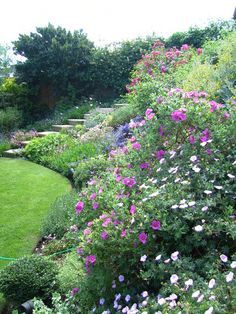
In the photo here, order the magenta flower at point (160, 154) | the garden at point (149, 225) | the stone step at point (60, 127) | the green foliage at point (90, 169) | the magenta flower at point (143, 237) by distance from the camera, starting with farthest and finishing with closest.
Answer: the stone step at point (60, 127) → the green foliage at point (90, 169) → the magenta flower at point (160, 154) → the magenta flower at point (143, 237) → the garden at point (149, 225)

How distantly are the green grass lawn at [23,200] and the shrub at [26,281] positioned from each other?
0.73 m

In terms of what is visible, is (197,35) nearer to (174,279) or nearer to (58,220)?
(58,220)

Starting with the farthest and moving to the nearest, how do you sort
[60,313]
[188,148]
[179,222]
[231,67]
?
[231,67], [188,148], [60,313], [179,222]

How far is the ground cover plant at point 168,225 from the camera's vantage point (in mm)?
1956

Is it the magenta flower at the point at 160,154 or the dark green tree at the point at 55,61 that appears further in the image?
the dark green tree at the point at 55,61

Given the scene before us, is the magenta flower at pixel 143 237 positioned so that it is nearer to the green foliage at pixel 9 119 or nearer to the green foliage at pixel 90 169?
the green foliage at pixel 90 169

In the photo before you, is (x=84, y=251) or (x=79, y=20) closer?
(x=84, y=251)

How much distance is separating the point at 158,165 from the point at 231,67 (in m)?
3.34

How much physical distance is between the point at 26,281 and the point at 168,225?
5.23 feet

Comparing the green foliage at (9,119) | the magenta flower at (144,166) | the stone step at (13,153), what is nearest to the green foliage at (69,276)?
the magenta flower at (144,166)

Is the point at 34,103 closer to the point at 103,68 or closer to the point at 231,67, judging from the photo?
the point at 103,68

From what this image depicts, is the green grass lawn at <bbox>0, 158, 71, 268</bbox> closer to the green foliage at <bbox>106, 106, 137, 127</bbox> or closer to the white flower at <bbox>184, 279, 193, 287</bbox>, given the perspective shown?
the green foliage at <bbox>106, 106, 137, 127</bbox>

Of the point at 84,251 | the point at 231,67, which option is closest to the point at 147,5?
the point at 231,67

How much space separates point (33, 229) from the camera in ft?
15.4
